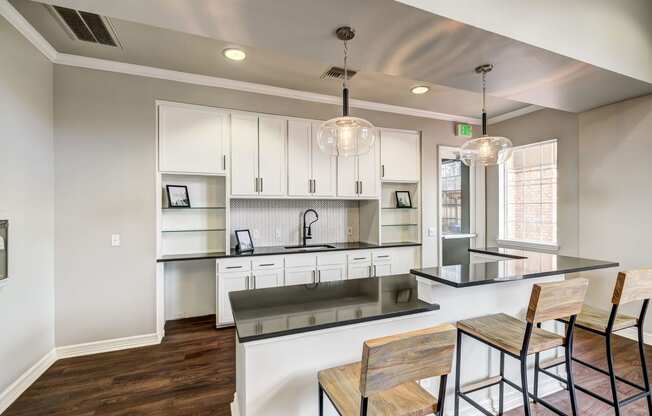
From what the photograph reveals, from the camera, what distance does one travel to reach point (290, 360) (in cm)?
150

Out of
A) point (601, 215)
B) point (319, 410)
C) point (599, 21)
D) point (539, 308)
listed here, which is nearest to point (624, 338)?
point (601, 215)

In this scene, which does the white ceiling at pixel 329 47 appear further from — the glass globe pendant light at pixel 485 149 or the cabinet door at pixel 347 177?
the cabinet door at pixel 347 177

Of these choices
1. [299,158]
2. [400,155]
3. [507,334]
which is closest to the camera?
[507,334]

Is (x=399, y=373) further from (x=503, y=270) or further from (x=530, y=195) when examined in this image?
(x=530, y=195)

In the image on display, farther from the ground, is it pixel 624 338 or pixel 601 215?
pixel 601 215

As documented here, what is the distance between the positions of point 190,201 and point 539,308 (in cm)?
346

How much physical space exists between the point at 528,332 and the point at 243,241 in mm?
2924

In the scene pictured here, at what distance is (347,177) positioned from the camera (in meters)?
4.08

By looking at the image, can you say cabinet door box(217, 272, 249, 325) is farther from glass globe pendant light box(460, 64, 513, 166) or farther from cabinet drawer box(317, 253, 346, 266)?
glass globe pendant light box(460, 64, 513, 166)

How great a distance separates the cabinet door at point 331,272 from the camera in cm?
375

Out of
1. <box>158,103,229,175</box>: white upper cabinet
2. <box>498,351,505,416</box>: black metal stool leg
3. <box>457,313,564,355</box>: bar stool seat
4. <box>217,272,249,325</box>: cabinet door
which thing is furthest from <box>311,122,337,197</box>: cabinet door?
<box>498,351,505,416</box>: black metal stool leg

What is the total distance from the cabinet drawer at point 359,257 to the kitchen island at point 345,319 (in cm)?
164

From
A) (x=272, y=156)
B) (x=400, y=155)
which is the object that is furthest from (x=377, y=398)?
(x=400, y=155)

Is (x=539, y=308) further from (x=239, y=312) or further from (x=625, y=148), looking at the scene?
A: (x=625, y=148)
